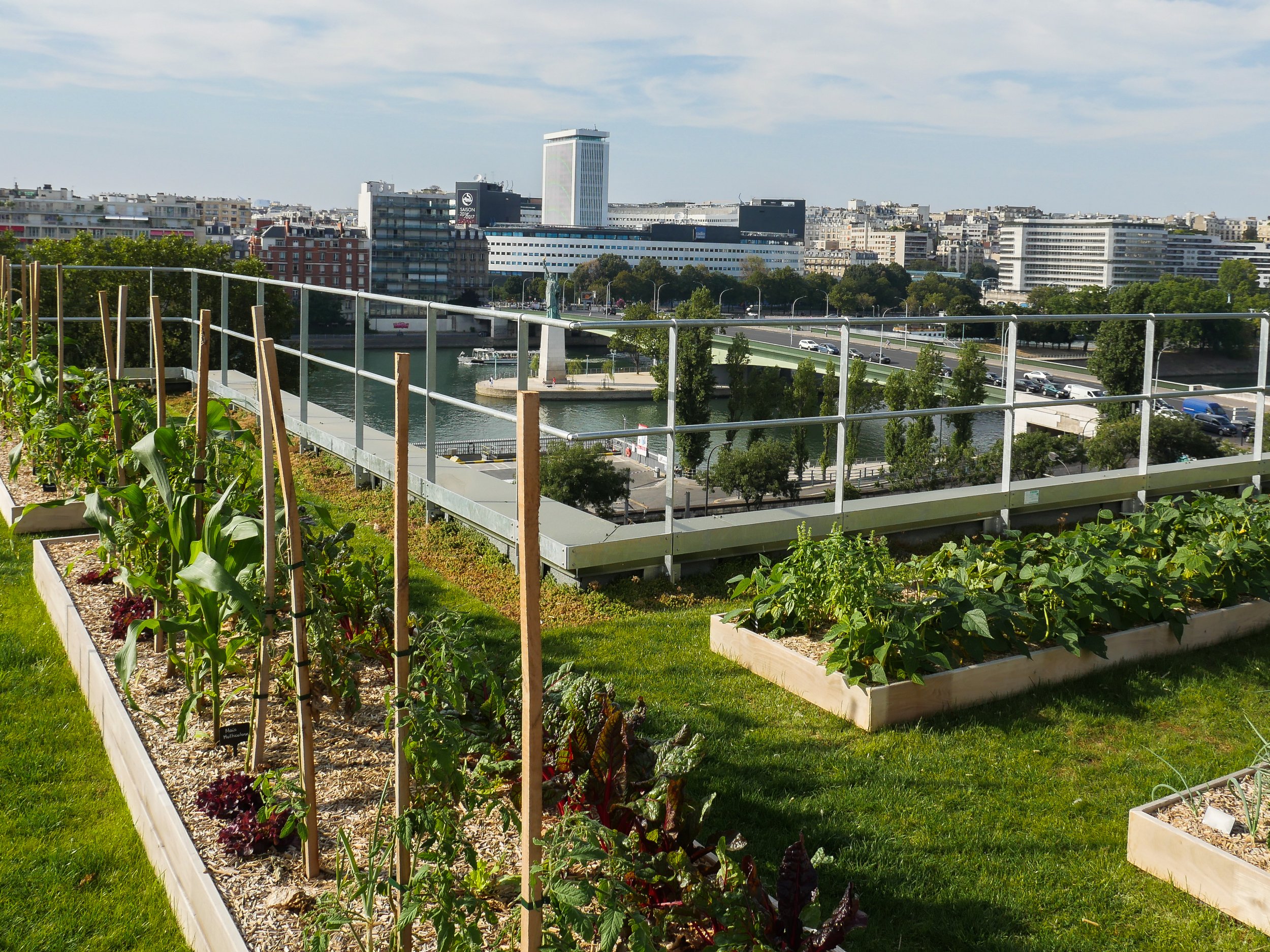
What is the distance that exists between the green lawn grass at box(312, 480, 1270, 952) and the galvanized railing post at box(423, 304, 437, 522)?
1.53 metres

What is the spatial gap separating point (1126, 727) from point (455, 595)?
2.83 m

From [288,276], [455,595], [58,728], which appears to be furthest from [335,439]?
[288,276]

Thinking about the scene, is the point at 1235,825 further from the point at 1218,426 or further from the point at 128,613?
the point at 1218,426

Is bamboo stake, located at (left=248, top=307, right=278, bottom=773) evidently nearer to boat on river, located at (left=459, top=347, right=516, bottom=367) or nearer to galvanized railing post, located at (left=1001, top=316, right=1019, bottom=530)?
galvanized railing post, located at (left=1001, top=316, right=1019, bottom=530)

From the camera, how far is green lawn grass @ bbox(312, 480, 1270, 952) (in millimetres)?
2725

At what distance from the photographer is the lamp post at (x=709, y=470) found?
6.08 meters

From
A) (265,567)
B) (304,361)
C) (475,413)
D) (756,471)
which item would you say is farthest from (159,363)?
(756,471)

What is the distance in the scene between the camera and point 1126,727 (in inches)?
153

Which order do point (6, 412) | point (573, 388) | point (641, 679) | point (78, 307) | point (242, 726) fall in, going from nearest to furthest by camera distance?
point (242, 726) < point (641, 679) < point (6, 412) < point (78, 307) < point (573, 388)

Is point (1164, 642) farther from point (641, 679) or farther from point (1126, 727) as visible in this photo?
point (641, 679)

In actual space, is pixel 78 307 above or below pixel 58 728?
above

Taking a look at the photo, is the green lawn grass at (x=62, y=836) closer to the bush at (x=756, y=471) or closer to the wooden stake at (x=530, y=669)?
the wooden stake at (x=530, y=669)

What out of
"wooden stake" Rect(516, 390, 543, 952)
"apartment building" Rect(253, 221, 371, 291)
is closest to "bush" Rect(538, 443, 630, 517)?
"wooden stake" Rect(516, 390, 543, 952)

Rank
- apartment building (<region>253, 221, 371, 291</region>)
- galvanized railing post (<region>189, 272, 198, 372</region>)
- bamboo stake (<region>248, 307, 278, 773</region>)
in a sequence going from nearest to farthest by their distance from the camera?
bamboo stake (<region>248, 307, 278, 773</region>) < galvanized railing post (<region>189, 272, 198, 372</region>) < apartment building (<region>253, 221, 371, 291</region>)
